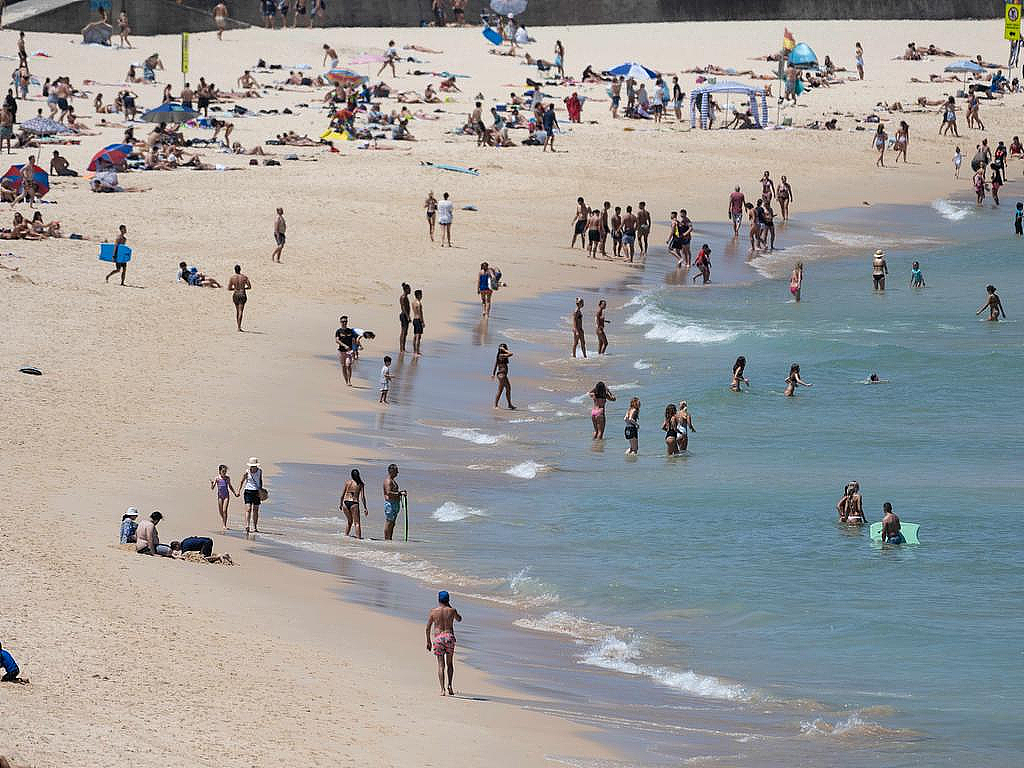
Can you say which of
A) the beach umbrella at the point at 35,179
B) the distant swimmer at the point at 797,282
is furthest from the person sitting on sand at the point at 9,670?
the beach umbrella at the point at 35,179

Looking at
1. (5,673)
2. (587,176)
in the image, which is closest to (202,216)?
(587,176)

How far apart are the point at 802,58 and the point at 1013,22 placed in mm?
8270

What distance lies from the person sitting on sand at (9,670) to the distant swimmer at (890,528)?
10550 mm

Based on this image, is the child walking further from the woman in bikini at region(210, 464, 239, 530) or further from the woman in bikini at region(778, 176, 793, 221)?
the woman in bikini at region(778, 176, 793, 221)

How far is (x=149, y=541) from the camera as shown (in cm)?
1722

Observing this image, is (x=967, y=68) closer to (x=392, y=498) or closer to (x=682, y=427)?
(x=682, y=427)

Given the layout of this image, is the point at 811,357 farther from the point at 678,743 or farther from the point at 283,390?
the point at 678,743

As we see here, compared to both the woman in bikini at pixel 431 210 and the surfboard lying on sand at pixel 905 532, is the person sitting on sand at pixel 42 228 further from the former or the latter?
the surfboard lying on sand at pixel 905 532

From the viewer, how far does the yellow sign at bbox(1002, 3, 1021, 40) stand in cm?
A: 6100

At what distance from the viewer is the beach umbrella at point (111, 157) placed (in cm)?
4109

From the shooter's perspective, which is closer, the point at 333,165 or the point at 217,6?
the point at 333,165

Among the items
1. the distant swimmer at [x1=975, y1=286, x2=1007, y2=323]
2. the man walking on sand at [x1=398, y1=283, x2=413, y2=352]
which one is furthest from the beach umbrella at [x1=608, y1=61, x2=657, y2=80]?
the man walking on sand at [x1=398, y1=283, x2=413, y2=352]

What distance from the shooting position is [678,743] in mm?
13656

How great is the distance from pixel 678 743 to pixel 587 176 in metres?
33.3
